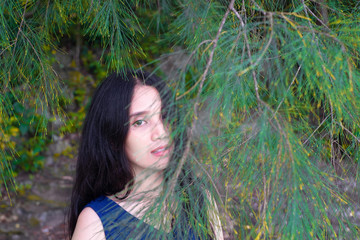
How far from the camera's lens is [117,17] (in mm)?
941

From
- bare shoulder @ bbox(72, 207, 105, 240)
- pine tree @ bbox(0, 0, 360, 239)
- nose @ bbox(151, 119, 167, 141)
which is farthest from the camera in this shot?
bare shoulder @ bbox(72, 207, 105, 240)

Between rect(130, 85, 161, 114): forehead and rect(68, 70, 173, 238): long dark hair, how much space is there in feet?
0.04

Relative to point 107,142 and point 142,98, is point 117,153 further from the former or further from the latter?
point 142,98

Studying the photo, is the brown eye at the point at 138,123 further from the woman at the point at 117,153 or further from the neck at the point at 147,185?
the neck at the point at 147,185

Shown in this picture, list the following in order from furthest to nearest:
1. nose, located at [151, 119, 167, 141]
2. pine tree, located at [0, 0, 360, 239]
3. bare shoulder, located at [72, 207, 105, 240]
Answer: bare shoulder, located at [72, 207, 105, 240] < nose, located at [151, 119, 167, 141] < pine tree, located at [0, 0, 360, 239]

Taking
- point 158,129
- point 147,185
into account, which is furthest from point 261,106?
point 147,185

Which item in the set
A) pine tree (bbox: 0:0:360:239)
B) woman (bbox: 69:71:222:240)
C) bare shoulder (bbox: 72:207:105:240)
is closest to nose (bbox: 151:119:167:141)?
woman (bbox: 69:71:222:240)

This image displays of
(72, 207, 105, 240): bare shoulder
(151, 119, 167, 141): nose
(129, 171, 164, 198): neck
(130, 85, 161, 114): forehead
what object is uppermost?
(130, 85, 161, 114): forehead

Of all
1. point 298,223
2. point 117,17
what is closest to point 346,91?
point 298,223

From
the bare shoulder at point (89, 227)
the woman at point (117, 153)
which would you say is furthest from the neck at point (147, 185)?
the bare shoulder at point (89, 227)

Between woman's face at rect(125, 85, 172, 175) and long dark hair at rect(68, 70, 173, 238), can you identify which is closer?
woman's face at rect(125, 85, 172, 175)

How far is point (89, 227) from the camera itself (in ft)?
2.99

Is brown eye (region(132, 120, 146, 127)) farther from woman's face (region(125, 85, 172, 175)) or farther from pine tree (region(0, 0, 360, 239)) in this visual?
pine tree (region(0, 0, 360, 239))

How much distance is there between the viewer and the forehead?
889 millimetres
